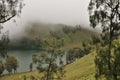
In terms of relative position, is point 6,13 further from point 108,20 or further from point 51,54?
point 51,54

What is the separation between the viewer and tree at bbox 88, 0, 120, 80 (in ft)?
115

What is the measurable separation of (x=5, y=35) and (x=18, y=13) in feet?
8.28

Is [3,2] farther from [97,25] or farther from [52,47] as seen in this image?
[52,47]

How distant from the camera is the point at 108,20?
36.0 m

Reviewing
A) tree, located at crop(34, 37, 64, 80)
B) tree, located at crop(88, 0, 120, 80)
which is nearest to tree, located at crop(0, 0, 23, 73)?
tree, located at crop(88, 0, 120, 80)

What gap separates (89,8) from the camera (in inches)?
1436

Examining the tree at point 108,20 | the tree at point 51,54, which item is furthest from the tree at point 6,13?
the tree at point 51,54

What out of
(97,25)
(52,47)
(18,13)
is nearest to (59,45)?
(52,47)

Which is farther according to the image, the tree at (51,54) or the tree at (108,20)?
the tree at (51,54)

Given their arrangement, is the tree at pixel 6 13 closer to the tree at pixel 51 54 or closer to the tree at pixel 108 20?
the tree at pixel 108 20

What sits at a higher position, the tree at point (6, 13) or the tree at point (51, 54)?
the tree at point (6, 13)

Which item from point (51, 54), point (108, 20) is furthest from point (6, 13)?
point (51, 54)

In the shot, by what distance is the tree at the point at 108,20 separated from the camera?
35.2 m

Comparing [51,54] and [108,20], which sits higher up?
[108,20]
